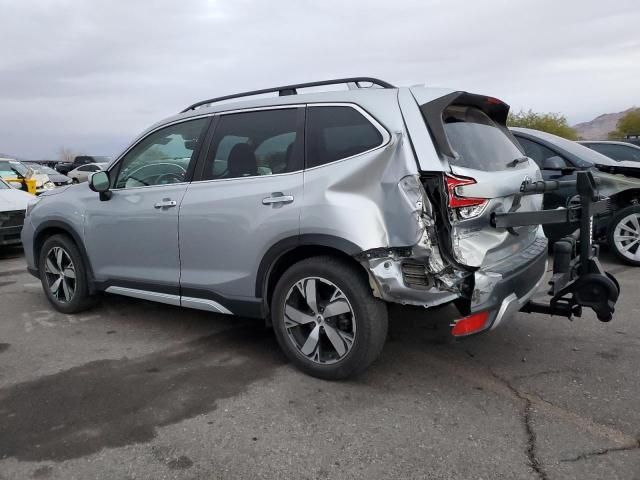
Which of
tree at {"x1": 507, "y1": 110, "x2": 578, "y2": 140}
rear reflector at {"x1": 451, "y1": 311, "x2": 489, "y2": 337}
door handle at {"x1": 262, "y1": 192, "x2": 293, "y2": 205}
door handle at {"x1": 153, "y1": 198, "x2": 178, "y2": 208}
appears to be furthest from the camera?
tree at {"x1": 507, "y1": 110, "x2": 578, "y2": 140}

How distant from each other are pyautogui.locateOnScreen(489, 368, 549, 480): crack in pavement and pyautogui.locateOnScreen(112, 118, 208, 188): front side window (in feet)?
9.05

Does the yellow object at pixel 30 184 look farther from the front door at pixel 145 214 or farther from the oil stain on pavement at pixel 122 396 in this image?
the oil stain on pavement at pixel 122 396

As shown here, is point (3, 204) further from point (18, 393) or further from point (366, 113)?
point (366, 113)

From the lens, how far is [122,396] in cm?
341

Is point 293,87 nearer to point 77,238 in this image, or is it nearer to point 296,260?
point 296,260

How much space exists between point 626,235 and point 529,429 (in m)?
4.67

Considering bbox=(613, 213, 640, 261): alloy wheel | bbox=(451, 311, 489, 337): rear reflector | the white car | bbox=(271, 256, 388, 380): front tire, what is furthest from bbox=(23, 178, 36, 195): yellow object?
bbox=(451, 311, 489, 337): rear reflector

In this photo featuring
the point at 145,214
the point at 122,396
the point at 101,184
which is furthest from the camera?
the point at 101,184

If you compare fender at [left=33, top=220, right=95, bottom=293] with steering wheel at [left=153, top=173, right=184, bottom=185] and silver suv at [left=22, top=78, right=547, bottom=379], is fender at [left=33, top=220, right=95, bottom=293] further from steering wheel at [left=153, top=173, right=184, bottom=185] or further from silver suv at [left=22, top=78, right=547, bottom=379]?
steering wheel at [left=153, top=173, right=184, bottom=185]

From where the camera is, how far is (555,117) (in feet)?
158

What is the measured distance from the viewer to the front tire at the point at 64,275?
4906 mm

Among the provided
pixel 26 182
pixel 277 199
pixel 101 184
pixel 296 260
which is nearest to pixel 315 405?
pixel 296 260

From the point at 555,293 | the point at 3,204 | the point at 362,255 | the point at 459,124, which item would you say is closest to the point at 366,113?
the point at 459,124

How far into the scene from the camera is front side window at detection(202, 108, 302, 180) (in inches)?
144
